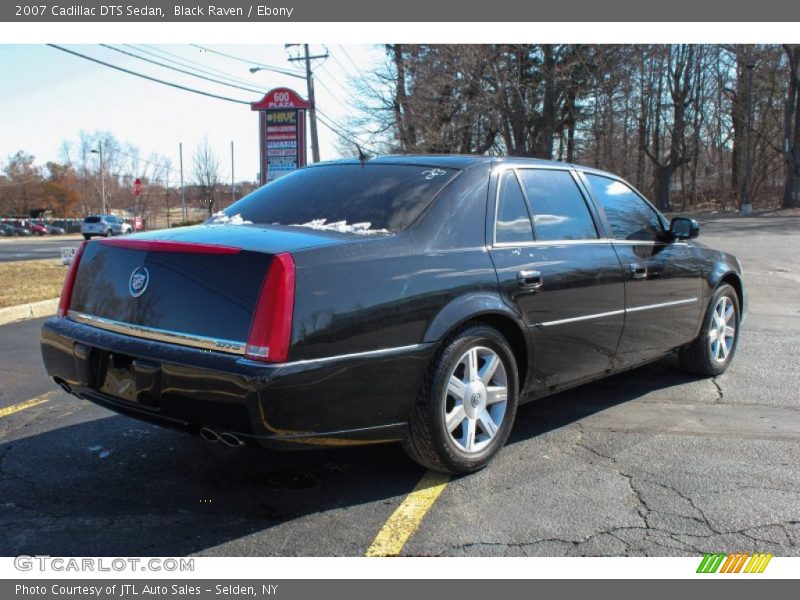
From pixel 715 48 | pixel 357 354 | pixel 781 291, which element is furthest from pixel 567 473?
pixel 715 48

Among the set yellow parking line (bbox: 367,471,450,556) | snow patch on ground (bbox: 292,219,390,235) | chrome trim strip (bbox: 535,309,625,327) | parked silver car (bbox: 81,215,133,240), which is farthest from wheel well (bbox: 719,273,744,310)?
parked silver car (bbox: 81,215,133,240)

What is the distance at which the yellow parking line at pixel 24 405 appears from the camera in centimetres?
445

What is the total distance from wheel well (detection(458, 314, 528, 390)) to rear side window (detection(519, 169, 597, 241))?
63 cm

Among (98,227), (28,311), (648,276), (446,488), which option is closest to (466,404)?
(446,488)

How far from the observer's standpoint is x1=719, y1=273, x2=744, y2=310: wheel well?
5484 mm

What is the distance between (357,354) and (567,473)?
4.55ft

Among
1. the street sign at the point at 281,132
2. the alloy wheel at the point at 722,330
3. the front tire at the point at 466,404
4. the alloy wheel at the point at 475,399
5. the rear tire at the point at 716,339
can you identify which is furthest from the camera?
the street sign at the point at 281,132

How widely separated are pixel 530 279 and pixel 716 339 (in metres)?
2.62

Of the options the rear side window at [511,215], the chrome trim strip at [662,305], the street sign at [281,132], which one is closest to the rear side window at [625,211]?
the chrome trim strip at [662,305]

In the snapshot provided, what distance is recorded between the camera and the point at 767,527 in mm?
2902

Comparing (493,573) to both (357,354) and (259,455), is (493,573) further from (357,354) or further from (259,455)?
(259,455)

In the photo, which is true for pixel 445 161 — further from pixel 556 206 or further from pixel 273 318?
pixel 273 318

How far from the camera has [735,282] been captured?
5.65m

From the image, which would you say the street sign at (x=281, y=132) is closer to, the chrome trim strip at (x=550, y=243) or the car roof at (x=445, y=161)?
the car roof at (x=445, y=161)
